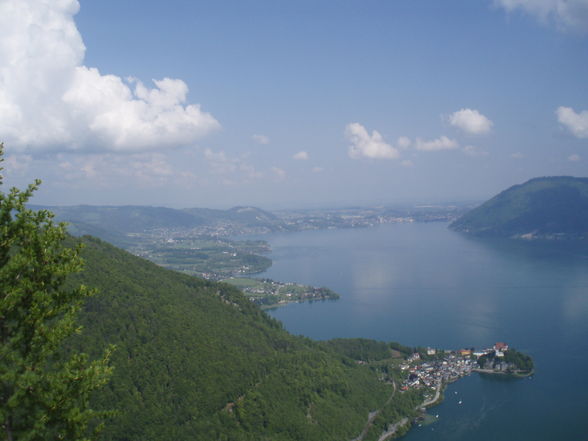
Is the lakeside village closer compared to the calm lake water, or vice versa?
the calm lake water

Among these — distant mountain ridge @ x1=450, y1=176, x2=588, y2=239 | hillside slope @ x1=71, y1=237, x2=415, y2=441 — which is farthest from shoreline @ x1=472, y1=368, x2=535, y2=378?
distant mountain ridge @ x1=450, y1=176, x2=588, y2=239

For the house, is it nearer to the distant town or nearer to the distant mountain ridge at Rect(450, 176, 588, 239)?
the distant town

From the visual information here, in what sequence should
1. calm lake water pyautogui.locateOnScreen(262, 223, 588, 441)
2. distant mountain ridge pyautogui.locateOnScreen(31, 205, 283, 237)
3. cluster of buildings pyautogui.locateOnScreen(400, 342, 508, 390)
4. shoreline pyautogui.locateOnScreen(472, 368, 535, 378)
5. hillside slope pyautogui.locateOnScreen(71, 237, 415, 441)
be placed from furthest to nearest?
distant mountain ridge pyautogui.locateOnScreen(31, 205, 283, 237) < shoreline pyautogui.locateOnScreen(472, 368, 535, 378) < cluster of buildings pyautogui.locateOnScreen(400, 342, 508, 390) < calm lake water pyautogui.locateOnScreen(262, 223, 588, 441) < hillside slope pyautogui.locateOnScreen(71, 237, 415, 441)

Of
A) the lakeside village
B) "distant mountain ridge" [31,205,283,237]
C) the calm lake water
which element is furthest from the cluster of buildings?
"distant mountain ridge" [31,205,283,237]

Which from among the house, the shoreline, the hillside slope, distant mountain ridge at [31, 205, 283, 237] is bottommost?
the shoreline

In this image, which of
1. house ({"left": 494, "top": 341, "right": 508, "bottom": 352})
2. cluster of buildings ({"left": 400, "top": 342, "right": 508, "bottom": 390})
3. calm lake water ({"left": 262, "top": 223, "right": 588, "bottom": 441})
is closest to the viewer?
calm lake water ({"left": 262, "top": 223, "right": 588, "bottom": 441})

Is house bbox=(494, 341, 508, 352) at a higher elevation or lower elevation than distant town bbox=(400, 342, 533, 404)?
higher

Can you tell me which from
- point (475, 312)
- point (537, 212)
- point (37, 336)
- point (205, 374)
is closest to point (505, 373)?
point (475, 312)
